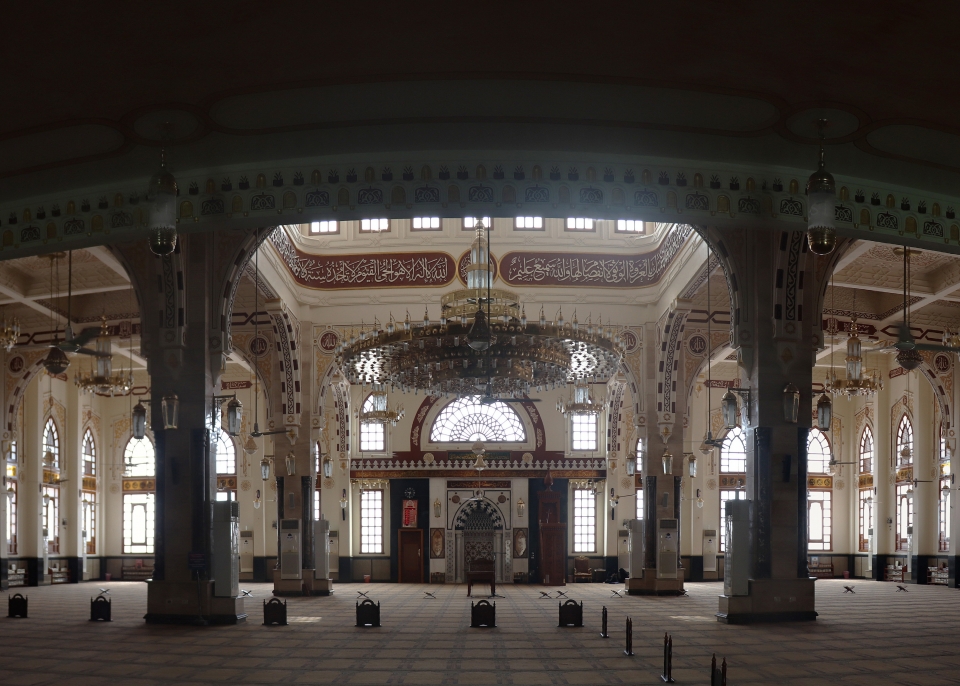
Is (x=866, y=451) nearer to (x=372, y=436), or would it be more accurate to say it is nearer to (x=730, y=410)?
(x=372, y=436)

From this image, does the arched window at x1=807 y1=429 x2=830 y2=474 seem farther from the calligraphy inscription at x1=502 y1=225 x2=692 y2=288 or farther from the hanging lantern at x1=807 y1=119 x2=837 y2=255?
the hanging lantern at x1=807 y1=119 x2=837 y2=255

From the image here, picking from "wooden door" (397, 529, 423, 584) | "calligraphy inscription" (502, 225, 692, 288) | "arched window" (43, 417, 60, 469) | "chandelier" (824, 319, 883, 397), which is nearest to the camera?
"chandelier" (824, 319, 883, 397)

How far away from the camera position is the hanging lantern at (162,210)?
518cm

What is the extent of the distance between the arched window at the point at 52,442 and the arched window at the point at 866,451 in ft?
71.8

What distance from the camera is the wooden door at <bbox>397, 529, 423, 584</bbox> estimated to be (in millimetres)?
27375

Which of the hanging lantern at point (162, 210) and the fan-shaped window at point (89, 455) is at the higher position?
the hanging lantern at point (162, 210)

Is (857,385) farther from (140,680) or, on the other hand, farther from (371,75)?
(371,75)

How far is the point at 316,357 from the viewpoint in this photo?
20.7m

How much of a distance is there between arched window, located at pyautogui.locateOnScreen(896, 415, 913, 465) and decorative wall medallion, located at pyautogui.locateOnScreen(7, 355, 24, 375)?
21.3m

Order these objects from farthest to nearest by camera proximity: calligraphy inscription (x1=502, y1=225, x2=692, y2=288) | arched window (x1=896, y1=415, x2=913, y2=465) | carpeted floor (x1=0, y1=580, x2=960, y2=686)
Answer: arched window (x1=896, y1=415, x2=913, y2=465)
calligraphy inscription (x1=502, y1=225, x2=692, y2=288)
carpeted floor (x1=0, y1=580, x2=960, y2=686)

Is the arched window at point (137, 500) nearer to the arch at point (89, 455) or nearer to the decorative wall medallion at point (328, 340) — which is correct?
the arch at point (89, 455)

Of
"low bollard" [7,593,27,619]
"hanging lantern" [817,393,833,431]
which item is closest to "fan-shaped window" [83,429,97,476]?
"low bollard" [7,593,27,619]

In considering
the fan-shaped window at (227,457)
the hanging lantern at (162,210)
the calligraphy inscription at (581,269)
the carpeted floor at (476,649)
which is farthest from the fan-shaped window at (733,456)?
the hanging lantern at (162,210)

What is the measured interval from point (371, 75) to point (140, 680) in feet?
18.8
